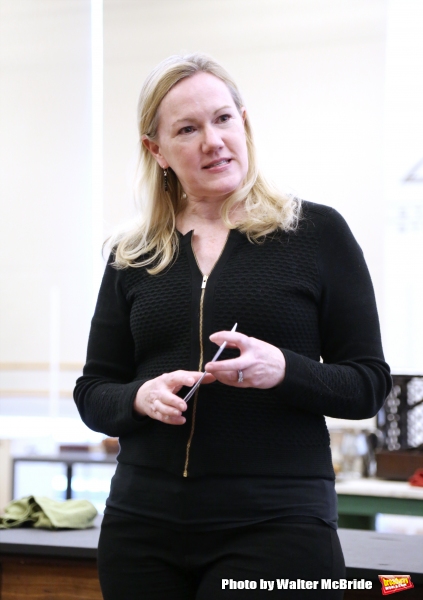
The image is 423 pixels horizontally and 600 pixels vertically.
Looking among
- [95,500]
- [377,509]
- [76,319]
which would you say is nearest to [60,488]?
[95,500]

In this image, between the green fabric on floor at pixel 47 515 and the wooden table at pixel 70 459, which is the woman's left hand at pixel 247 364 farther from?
the wooden table at pixel 70 459

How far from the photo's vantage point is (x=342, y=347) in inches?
45.0

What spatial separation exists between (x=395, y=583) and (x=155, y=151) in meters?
0.95

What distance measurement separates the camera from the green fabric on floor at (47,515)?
1.95 meters

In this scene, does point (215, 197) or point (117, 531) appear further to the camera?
point (215, 197)

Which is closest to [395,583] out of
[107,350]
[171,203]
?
[107,350]

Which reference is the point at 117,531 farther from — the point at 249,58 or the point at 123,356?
the point at 249,58

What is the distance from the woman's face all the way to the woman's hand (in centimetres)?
36

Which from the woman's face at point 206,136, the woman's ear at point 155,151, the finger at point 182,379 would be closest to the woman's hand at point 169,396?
the finger at point 182,379

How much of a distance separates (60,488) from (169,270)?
345 cm

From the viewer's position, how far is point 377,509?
279 cm

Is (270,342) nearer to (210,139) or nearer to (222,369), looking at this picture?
(222,369)

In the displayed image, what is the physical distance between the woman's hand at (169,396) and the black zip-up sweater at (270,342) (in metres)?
0.07

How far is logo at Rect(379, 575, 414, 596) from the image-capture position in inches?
58.3
